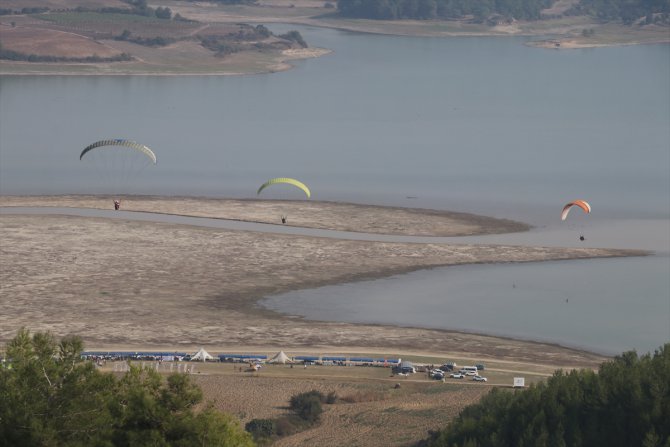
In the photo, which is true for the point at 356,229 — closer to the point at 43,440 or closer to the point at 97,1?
the point at 43,440

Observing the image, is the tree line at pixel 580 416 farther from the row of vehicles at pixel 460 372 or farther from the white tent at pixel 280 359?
the white tent at pixel 280 359

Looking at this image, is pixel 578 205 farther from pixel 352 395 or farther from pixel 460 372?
pixel 352 395

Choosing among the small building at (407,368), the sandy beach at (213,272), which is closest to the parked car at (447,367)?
the small building at (407,368)

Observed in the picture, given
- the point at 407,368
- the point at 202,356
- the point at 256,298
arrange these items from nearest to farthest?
the point at 407,368, the point at 202,356, the point at 256,298

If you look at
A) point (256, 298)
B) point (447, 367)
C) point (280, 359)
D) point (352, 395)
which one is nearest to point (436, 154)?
point (256, 298)

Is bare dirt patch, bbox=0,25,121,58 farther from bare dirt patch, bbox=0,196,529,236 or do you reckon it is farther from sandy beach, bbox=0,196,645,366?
sandy beach, bbox=0,196,645,366

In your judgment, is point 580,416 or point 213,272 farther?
point 213,272

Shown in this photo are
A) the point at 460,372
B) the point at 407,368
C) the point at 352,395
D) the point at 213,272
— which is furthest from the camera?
the point at 213,272

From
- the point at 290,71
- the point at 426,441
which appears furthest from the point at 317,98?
the point at 426,441
